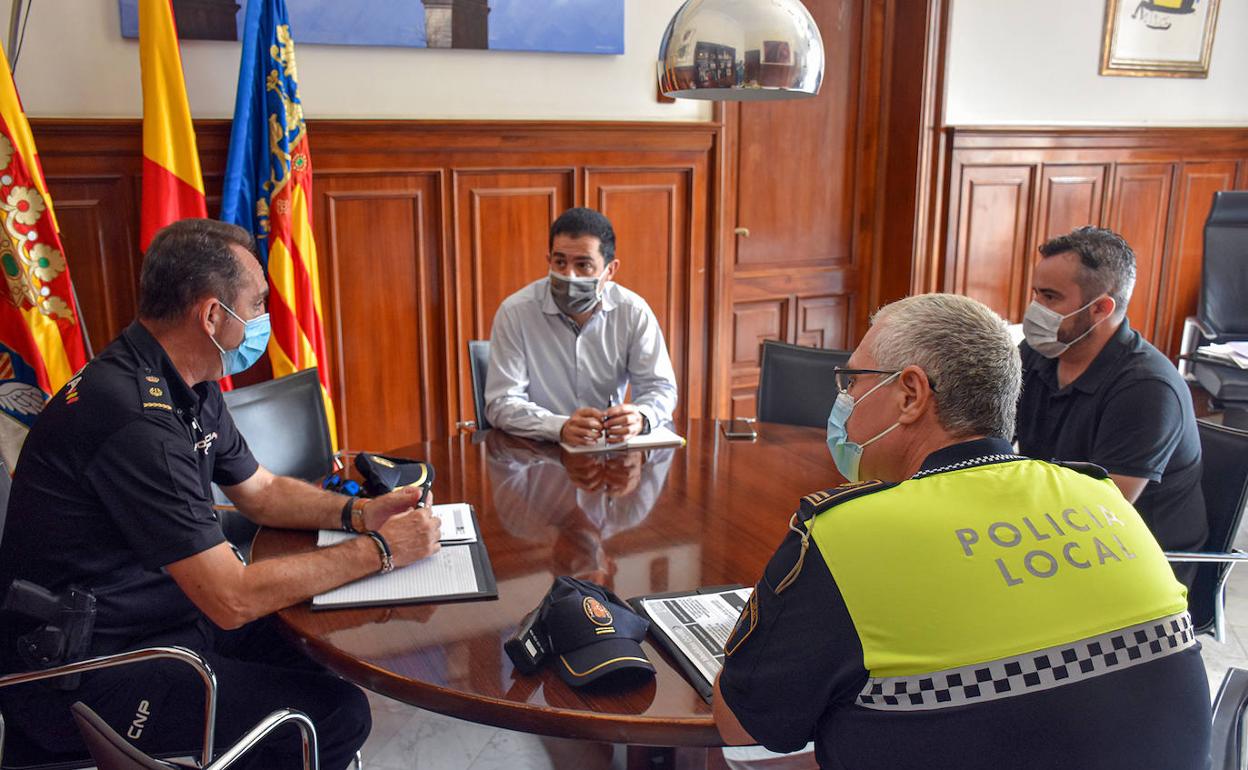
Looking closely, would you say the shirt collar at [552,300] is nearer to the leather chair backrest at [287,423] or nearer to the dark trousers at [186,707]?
the leather chair backrest at [287,423]

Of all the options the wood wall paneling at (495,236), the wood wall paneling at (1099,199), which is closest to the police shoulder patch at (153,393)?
the wood wall paneling at (495,236)

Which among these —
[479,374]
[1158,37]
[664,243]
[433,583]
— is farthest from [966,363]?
[1158,37]

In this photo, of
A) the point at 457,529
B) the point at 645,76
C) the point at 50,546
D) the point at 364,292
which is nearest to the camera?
the point at 50,546

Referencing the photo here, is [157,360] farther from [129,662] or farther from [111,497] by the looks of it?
[129,662]

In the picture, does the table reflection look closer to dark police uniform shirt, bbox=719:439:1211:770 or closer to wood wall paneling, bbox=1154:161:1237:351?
dark police uniform shirt, bbox=719:439:1211:770

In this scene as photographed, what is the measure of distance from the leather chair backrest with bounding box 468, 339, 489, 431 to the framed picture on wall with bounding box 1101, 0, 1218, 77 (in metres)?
3.82

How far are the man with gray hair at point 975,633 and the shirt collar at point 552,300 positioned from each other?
187 cm

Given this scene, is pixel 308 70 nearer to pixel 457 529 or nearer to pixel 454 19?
pixel 454 19

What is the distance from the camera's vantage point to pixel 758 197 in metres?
4.57

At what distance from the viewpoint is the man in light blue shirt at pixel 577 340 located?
9.47 feet

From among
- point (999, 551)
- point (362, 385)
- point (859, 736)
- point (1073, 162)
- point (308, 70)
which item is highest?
point (308, 70)

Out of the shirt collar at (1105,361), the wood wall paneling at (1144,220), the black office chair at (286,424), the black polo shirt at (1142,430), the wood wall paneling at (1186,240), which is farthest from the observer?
the wood wall paneling at (1186,240)

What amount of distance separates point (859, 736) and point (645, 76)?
341 cm

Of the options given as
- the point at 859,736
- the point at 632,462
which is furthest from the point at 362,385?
the point at 859,736
